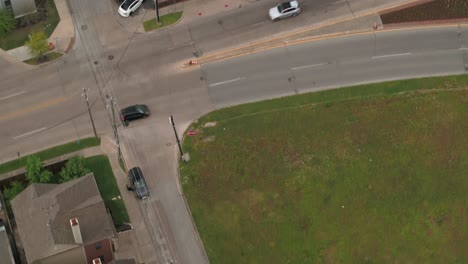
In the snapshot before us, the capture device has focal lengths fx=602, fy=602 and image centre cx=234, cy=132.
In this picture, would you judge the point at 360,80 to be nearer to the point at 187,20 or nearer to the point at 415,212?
the point at 415,212

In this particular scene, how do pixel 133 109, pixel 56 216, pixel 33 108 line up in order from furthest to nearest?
pixel 33 108 < pixel 133 109 < pixel 56 216

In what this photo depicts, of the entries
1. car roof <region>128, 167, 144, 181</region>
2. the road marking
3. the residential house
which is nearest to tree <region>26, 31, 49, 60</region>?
the residential house

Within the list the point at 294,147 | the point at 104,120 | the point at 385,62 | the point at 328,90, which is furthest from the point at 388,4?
the point at 104,120

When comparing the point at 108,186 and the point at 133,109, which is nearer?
the point at 108,186

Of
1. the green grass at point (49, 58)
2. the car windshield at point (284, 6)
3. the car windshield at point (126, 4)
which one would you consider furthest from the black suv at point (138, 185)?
the car windshield at point (284, 6)

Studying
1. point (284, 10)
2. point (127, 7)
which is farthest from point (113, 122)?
point (284, 10)

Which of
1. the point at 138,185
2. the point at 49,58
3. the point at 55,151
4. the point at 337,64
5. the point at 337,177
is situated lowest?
the point at 337,177

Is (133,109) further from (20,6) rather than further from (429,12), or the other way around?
(429,12)
